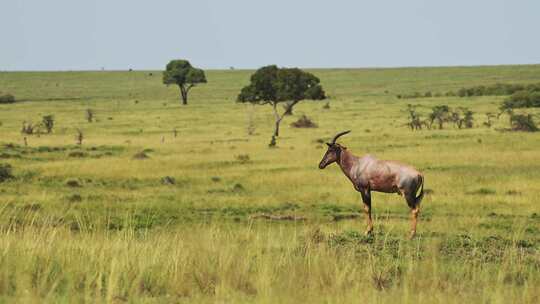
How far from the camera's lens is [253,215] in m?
19.9

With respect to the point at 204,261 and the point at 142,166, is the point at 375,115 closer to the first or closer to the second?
the point at 142,166

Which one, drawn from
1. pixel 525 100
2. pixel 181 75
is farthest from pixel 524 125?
pixel 181 75

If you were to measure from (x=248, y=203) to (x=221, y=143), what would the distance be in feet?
84.4

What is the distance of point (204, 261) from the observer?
913 cm

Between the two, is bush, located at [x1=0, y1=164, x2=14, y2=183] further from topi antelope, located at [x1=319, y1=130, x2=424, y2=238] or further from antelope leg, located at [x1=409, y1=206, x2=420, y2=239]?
antelope leg, located at [x1=409, y1=206, x2=420, y2=239]

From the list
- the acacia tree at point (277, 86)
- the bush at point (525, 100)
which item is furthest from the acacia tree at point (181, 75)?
the acacia tree at point (277, 86)

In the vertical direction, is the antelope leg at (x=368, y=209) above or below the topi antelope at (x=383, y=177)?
below

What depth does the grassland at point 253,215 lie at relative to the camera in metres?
8.39

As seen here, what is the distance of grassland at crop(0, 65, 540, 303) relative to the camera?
8.39m

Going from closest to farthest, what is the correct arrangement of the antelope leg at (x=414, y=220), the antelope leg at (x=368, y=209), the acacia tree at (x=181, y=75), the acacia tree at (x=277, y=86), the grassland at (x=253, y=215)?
the grassland at (x=253, y=215), the antelope leg at (x=414, y=220), the antelope leg at (x=368, y=209), the acacia tree at (x=277, y=86), the acacia tree at (x=181, y=75)

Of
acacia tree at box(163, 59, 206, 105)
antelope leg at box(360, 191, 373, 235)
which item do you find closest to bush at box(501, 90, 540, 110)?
acacia tree at box(163, 59, 206, 105)

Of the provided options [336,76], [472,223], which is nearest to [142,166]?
[472,223]

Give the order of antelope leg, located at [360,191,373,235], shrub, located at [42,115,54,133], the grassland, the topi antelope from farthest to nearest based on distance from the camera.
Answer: shrub, located at [42,115,54,133], the topi antelope, antelope leg, located at [360,191,373,235], the grassland

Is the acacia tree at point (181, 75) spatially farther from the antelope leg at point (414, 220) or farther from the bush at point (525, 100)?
the antelope leg at point (414, 220)
